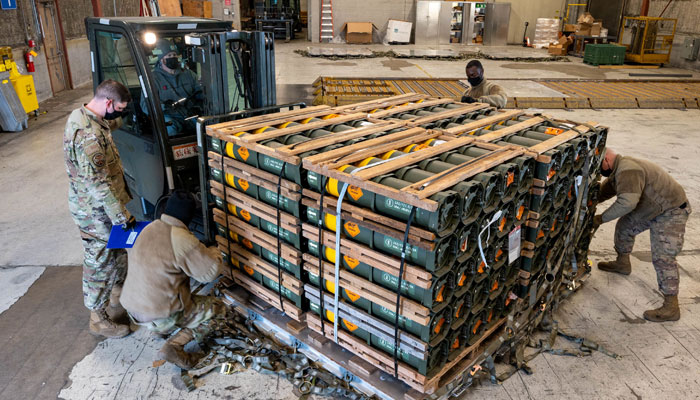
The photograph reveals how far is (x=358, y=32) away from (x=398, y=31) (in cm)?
204

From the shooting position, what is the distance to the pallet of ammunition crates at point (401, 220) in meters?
3.19

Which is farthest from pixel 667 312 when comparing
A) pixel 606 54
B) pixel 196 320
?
pixel 606 54

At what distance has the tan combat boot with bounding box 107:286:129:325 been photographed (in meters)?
4.56

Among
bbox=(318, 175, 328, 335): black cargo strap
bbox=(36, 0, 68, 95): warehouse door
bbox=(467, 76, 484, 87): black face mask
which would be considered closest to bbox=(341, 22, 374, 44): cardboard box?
bbox=(36, 0, 68, 95): warehouse door

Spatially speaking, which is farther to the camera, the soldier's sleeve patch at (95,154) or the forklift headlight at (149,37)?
the forklift headlight at (149,37)

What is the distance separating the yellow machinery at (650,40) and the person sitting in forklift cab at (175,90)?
20.1 metres

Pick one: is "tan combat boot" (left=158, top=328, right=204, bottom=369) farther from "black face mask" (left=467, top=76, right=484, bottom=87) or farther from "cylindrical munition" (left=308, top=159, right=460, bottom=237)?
"black face mask" (left=467, top=76, right=484, bottom=87)

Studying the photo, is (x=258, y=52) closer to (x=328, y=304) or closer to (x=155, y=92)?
(x=155, y=92)

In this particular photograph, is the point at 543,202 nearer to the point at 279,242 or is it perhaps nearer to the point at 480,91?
the point at 279,242

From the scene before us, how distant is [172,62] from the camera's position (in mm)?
4992

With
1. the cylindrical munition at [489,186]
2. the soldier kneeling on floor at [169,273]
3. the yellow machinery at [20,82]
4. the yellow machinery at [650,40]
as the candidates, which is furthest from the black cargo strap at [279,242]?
the yellow machinery at [650,40]

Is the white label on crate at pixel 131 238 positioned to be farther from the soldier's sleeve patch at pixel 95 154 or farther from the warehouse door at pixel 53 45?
the warehouse door at pixel 53 45

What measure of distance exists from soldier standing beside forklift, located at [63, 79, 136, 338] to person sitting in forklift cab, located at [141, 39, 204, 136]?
72 centimetres

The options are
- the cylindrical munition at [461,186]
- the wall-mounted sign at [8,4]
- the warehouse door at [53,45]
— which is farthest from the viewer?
the warehouse door at [53,45]
